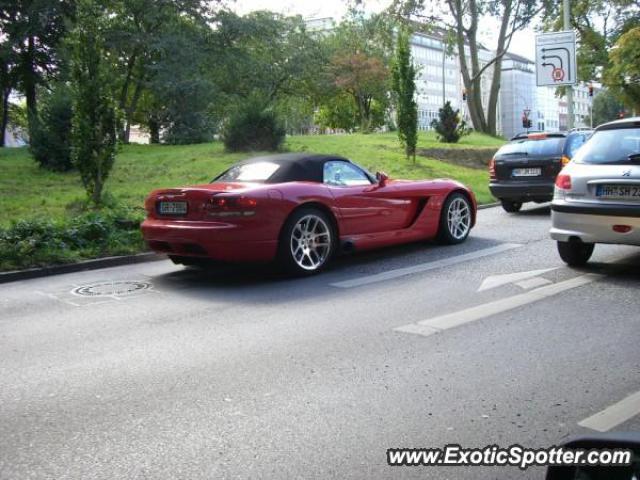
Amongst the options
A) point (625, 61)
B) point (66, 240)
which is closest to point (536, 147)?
point (66, 240)

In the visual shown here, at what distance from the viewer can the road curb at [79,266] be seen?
27.6 ft

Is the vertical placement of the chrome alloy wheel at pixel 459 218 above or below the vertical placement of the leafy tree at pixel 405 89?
below

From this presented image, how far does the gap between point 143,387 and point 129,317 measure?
6.54 ft

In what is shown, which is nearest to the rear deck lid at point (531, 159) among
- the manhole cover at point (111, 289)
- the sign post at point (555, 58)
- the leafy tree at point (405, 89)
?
the manhole cover at point (111, 289)

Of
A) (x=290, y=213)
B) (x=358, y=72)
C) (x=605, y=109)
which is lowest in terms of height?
(x=290, y=213)

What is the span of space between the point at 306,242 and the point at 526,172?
21.9 ft

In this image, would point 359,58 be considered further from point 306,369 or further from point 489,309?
point 306,369

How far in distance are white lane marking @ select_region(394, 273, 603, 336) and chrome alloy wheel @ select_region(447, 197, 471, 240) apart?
2630mm

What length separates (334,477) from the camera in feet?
9.78

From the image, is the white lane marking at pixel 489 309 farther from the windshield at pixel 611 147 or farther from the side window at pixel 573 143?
the side window at pixel 573 143

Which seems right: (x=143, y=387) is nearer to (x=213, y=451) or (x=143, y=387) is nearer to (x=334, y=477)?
(x=213, y=451)

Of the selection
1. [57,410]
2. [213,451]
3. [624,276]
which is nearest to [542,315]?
[624,276]

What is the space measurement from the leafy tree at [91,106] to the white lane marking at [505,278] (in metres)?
8.45

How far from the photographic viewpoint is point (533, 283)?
277 inches
